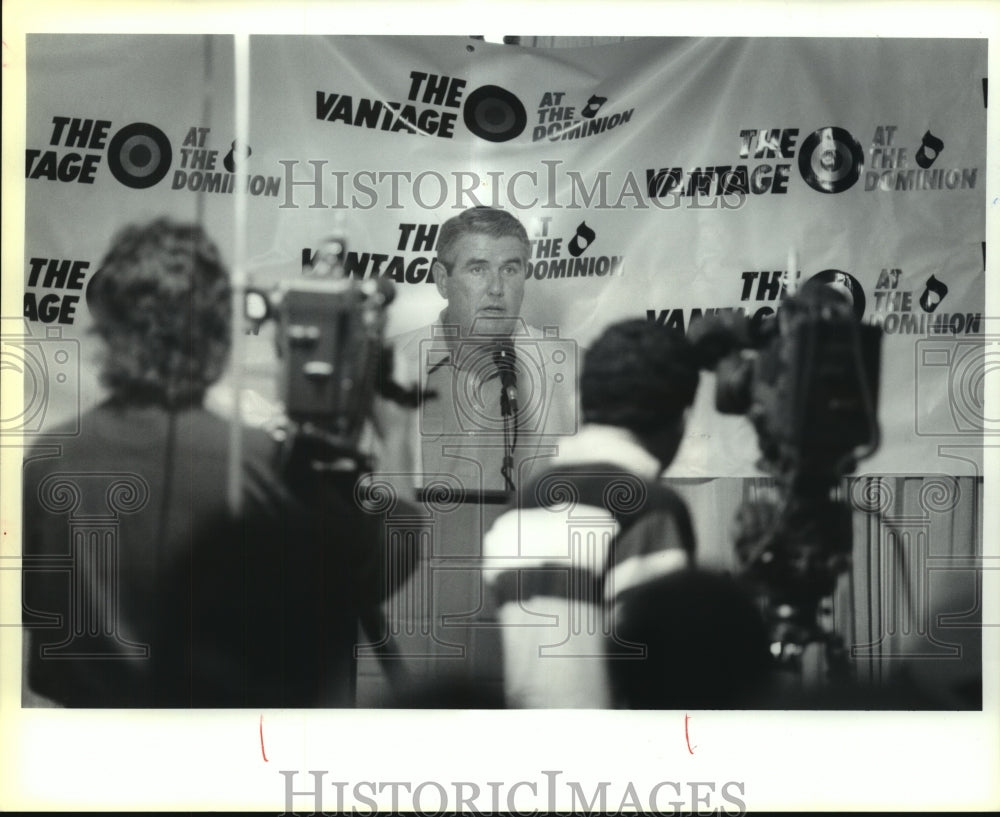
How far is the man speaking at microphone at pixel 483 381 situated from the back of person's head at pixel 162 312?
64cm

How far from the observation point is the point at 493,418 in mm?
3742

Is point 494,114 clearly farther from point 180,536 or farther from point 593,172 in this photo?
point 180,536

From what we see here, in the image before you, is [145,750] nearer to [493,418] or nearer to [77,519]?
[77,519]

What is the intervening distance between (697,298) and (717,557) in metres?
0.87

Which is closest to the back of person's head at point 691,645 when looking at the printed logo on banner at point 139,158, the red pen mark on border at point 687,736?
the red pen mark on border at point 687,736

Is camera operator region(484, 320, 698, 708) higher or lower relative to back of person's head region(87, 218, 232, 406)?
lower

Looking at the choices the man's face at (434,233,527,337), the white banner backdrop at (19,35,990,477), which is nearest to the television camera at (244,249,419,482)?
the white banner backdrop at (19,35,990,477)

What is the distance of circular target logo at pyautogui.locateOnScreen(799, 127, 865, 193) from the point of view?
3730 mm

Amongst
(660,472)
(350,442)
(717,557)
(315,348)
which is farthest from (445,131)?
(717,557)

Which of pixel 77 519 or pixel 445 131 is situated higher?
pixel 445 131

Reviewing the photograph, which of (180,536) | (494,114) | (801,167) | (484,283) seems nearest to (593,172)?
(494,114)

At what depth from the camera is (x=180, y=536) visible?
148 inches

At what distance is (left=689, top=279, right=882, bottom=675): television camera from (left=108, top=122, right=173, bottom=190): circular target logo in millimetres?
1885

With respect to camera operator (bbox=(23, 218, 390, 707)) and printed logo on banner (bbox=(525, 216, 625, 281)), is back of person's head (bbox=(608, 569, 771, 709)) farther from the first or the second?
printed logo on banner (bbox=(525, 216, 625, 281))
